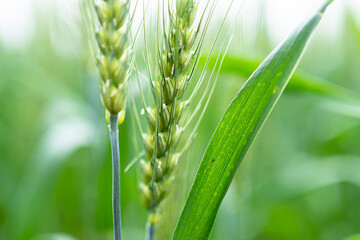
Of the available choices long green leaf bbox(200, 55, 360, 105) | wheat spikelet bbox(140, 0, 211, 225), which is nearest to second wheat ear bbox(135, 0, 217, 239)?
wheat spikelet bbox(140, 0, 211, 225)

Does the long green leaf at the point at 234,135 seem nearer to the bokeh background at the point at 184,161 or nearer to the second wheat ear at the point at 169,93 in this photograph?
the second wheat ear at the point at 169,93

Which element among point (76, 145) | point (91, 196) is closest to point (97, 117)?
point (76, 145)

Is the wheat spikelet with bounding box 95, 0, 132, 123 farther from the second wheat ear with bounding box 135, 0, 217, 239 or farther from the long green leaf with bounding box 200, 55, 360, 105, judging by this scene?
the long green leaf with bounding box 200, 55, 360, 105

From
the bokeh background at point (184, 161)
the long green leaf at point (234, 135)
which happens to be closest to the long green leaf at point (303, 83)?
the bokeh background at point (184, 161)

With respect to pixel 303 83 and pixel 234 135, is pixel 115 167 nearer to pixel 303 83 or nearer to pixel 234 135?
pixel 234 135

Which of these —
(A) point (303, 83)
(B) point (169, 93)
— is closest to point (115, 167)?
(B) point (169, 93)
